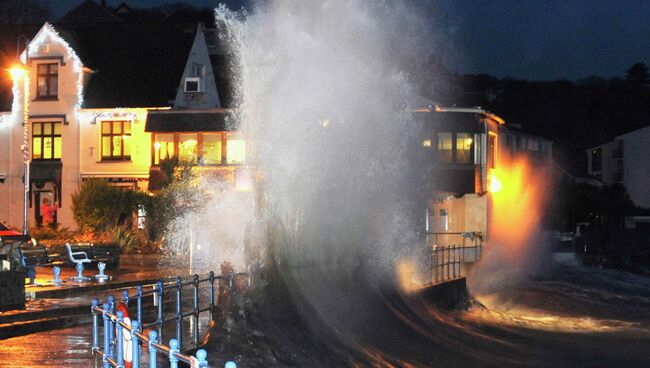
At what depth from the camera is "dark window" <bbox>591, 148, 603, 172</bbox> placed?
92.5m

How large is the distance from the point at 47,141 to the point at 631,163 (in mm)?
56702

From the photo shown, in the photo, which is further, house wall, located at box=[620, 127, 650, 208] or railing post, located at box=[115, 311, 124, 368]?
house wall, located at box=[620, 127, 650, 208]

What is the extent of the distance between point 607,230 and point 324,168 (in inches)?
1944

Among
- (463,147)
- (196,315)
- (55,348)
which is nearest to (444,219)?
(463,147)

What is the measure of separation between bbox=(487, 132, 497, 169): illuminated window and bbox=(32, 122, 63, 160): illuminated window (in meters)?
21.3

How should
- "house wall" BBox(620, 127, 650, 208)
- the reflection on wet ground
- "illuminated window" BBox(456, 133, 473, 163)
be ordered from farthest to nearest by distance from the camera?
"house wall" BBox(620, 127, 650, 208) < "illuminated window" BBox(456, 133, 473, 163) < the reflection on wet ground

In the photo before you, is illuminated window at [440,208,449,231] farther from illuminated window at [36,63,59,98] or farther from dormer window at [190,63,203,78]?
illuminated window at [36,63,59,98]

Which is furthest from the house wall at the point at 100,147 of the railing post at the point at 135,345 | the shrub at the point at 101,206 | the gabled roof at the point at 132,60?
the railing post at the point at 135,345

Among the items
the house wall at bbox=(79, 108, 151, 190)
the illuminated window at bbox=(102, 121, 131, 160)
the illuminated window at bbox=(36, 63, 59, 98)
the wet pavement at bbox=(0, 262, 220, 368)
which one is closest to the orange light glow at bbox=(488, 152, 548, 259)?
the house wall at bbox=(79, 108, 151, 190)

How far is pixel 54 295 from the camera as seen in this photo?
2088cm

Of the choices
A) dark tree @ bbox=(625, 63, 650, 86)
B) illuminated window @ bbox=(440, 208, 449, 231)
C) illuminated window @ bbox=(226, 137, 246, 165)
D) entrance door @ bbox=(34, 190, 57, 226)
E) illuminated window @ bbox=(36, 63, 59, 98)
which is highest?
dark tree @ bbox=(625, 63, 650, 86)

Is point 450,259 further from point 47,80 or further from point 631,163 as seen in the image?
point 631,163

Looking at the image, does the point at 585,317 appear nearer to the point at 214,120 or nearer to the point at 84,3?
→ the point at 214,120

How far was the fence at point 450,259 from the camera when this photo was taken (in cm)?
3029
